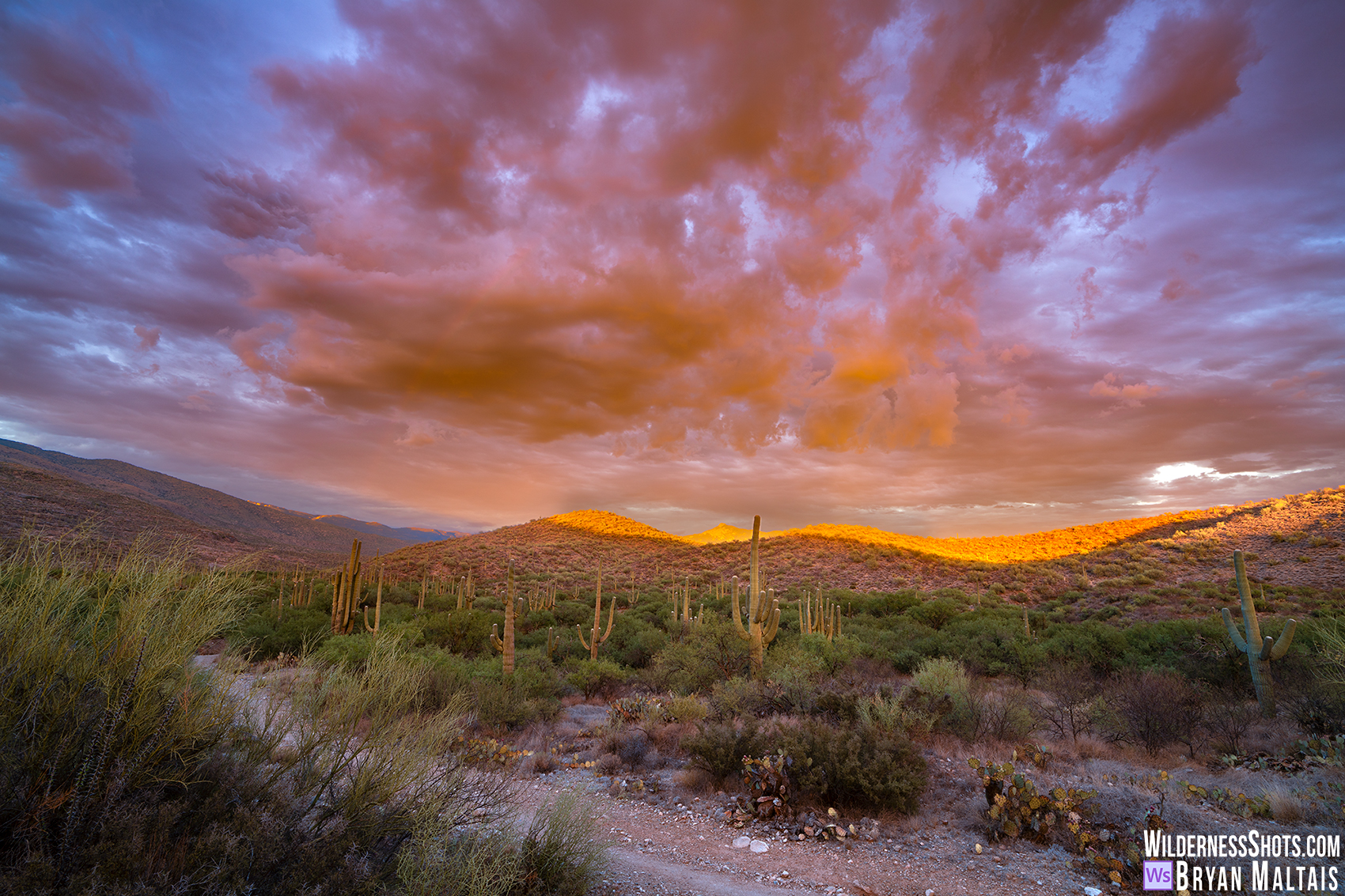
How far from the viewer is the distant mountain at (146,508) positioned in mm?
40969

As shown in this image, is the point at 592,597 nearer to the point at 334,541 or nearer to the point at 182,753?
the point at 182,753

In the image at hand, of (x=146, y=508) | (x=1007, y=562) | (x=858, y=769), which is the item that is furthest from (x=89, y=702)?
(x=146, y=508)

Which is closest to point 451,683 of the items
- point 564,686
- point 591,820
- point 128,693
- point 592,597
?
point 564,686

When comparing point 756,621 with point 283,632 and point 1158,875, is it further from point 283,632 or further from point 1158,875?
point 283,632

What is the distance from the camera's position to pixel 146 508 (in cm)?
5478

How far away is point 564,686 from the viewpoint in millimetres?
14273

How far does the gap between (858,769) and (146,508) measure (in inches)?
2848

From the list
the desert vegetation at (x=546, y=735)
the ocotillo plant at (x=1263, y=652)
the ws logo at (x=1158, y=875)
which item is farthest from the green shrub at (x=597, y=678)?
the ocotillo plant at (x=1263, y=652)

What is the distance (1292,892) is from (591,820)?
5494 mm

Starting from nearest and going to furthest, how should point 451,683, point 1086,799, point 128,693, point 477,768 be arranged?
point 128,693 → point 1086,799 → point 477,768 → point 451,683

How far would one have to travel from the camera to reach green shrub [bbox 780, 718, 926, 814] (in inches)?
275

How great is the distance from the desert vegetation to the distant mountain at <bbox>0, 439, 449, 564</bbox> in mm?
17674

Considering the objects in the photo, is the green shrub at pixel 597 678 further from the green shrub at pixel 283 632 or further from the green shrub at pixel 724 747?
the green shrub at pixel 283 632

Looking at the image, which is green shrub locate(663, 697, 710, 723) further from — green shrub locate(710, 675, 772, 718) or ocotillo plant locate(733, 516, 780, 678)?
ocotillo plant locate(733, 516, 780, 678)
